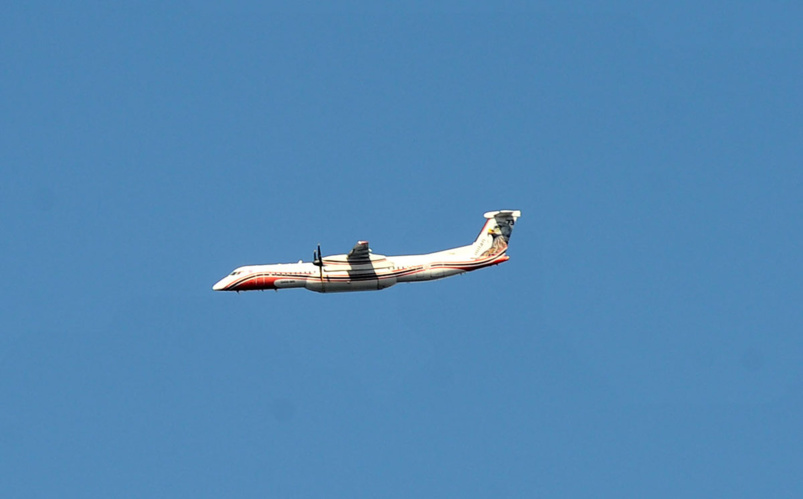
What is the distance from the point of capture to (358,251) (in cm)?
6247

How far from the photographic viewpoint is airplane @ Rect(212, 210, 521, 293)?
6312cm

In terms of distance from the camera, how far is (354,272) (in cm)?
6309

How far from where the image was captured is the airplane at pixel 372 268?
63125mm

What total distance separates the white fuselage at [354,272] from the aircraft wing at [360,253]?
316mm

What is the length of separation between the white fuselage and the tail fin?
536 millimetres

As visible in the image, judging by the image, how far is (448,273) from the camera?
2579 inches

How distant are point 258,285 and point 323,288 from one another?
5.08m

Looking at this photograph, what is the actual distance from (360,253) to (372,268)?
1.53 metres

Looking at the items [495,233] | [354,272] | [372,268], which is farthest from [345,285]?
[495,233]

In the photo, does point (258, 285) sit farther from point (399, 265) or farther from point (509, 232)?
point (509, 232)

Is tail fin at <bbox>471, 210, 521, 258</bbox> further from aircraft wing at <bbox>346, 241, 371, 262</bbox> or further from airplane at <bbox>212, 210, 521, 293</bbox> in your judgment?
aircraft wing at <bbox>346, 241, 371, 262</bbox>

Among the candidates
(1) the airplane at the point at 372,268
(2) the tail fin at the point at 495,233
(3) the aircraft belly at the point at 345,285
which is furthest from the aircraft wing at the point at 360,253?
(2) the tail fin at the point at 495,233

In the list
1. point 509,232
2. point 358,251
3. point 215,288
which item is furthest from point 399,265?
point 215,288

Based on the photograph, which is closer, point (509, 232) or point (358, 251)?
point (358, 251)
